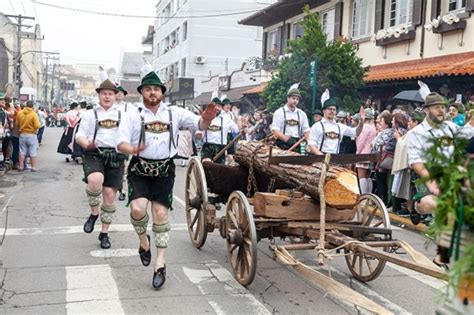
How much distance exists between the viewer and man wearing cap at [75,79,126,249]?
264 inches

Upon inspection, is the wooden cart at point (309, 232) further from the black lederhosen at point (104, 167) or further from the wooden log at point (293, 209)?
the black lederhosen at point (104, 167)

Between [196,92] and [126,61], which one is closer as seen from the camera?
[196,92]

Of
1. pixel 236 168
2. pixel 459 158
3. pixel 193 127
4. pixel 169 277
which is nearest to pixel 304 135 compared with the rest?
pixel 236 168

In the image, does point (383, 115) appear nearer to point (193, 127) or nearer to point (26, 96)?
point (193, 127)

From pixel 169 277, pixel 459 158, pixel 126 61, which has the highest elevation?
pixel 126 61

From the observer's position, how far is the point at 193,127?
569 cm

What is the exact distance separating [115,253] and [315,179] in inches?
104

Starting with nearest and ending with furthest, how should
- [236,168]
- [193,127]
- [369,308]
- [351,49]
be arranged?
[369,308]
[193,127]
[236,168]
[351,49]

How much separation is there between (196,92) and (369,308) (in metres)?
40.8

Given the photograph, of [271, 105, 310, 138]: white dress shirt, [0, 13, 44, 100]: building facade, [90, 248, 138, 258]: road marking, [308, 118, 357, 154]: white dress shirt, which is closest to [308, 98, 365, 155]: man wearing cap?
[308, 118, 357, 154]: white dress shirt

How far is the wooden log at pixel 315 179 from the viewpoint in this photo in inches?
201

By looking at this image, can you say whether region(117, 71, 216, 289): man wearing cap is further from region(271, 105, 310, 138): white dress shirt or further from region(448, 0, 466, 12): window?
region(448, 0, 466, 12): window

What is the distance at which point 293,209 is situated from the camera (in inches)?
211

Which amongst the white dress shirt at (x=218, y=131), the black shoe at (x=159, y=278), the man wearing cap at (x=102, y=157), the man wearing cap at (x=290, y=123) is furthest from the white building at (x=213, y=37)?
the black shoe at (x=159, y=278)
